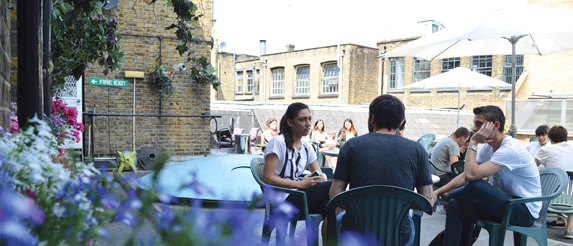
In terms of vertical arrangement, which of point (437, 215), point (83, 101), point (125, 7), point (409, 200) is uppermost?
point (125, 7)

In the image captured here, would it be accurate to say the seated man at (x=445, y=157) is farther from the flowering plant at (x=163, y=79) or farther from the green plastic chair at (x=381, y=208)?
the flowering plant at (x=163, y=79)

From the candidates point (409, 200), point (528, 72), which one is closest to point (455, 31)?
point (409, 200)

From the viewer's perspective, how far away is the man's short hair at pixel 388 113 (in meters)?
2.65

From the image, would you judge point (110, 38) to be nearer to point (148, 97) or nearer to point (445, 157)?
point (445, 157)

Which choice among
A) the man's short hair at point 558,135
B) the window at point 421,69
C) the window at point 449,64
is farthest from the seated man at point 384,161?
the window at point 421,69

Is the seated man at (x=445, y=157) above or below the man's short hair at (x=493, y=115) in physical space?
below

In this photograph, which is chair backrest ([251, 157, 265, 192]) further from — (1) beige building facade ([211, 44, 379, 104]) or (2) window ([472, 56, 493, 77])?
(1) beige building facade ([211, 44, 379, 104])

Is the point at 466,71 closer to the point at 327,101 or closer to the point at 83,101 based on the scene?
the point at 83,101

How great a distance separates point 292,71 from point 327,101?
3785 mm

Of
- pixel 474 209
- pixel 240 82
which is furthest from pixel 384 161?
pixel 240 82

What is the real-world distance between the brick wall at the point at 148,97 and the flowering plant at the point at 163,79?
15 centimetres

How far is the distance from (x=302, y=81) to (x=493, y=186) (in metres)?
27.6

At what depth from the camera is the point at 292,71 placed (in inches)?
1203

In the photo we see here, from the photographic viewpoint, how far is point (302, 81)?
30.3m
